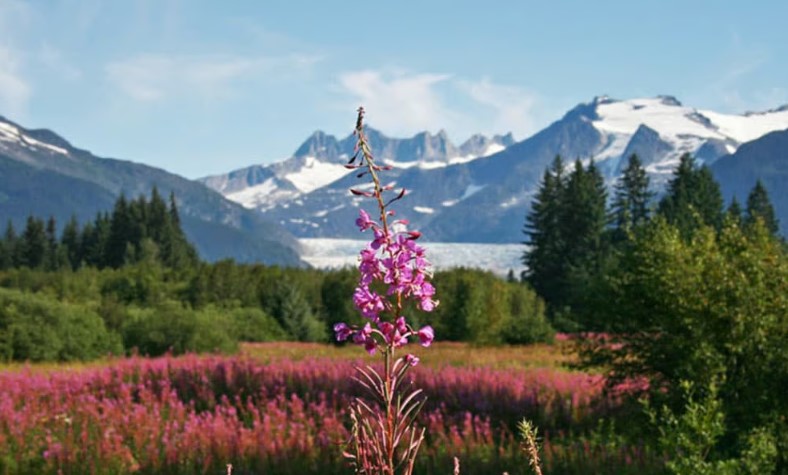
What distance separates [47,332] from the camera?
24.4 metres

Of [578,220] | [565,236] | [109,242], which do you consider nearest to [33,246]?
[109,242]

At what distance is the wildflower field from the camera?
9961 mm

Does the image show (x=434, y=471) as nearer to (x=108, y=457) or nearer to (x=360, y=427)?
(x=108, y=457)

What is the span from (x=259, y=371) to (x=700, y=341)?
29.8 feet

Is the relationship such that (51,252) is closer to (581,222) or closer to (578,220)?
(578,220)

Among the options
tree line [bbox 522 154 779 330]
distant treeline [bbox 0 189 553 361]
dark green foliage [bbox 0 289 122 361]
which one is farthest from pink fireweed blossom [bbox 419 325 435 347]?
tree line [bbox 522 154 779 330]

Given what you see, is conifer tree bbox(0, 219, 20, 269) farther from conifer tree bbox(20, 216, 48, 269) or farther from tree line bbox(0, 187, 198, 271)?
conifer tree bbox(20, 216, 48, 269)

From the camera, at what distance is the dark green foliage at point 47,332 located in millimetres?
24281

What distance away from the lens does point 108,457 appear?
10023 mm

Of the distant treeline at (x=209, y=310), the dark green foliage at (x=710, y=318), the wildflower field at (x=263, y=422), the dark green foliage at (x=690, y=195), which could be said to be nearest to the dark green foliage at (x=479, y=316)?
the distant treeline at (x=209, y=310)

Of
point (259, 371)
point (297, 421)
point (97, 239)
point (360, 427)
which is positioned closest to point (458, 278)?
point (259, 371)

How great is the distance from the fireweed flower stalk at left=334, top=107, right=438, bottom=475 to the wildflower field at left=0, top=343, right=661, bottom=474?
4282 mm

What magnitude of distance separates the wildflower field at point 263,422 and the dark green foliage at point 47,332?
8.05 meters

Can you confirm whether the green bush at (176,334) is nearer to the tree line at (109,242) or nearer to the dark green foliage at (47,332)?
the dark green foliage at (47,332)
